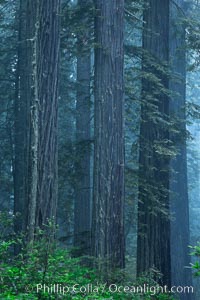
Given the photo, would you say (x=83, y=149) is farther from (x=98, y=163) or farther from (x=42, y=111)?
(x=42, y=111)

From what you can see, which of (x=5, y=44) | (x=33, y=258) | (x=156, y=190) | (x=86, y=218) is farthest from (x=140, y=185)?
(x=5, y=44)

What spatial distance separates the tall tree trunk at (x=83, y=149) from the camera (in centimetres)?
1188

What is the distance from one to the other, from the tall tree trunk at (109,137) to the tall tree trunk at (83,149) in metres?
0.63

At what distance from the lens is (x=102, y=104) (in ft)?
34.7

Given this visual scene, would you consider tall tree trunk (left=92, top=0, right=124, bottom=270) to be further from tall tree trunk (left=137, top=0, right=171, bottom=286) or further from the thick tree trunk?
tall tree trunk (left=137, top=0, right=171, bottom=286)

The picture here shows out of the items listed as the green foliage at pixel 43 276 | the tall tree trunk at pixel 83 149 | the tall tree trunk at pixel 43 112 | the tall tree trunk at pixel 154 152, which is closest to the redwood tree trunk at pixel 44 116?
the tall tree trunk at pixel 43 112

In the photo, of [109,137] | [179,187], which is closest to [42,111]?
[109,137]

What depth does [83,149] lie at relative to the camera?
12.6 meters

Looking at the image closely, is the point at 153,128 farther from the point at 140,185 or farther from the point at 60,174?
the point at 60,174

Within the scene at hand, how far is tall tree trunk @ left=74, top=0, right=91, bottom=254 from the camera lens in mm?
11875

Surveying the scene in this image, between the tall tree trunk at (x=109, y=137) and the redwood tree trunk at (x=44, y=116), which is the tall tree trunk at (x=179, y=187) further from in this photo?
the redwood tree trunk at (x=44, y=116)

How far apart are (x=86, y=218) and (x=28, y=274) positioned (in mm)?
8239

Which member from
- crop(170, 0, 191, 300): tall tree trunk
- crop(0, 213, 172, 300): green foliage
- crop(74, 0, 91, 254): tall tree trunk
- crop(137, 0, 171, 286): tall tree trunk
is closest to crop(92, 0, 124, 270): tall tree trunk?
crop(74, 0, 91, 254): tall tree trunk

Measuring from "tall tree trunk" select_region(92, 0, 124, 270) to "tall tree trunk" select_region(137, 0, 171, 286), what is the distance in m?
A: 1.48
